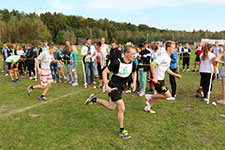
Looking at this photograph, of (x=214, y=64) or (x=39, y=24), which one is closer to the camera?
(x=214, y=64)

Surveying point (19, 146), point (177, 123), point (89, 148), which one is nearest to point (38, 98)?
point (19, 146)

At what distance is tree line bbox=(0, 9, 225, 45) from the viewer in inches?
2132

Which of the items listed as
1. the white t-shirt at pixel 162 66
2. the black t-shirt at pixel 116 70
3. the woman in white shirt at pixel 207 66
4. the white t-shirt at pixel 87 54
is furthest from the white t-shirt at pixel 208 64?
the white t-shirt at pixel 87 54

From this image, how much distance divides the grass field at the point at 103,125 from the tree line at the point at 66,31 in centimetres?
3697

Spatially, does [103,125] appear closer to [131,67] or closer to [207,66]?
[131,67]

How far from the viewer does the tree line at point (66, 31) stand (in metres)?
54.1

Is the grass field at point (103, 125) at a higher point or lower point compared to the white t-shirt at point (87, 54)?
lower

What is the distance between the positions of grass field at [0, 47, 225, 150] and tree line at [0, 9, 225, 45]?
3697 cm

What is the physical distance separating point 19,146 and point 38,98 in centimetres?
362

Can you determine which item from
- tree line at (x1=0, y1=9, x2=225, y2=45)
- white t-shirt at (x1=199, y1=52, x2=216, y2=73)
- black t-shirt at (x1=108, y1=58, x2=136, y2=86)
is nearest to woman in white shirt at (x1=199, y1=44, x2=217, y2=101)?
white t-shirt at (x1=199, y1=52, x2=216, y2=73)

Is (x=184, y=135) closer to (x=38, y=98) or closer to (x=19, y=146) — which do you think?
(x=19, y=146)

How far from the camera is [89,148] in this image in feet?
12.0

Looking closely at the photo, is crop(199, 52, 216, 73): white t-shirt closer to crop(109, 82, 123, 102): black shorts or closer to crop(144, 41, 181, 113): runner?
crop(144, 41, 181, 113): runner

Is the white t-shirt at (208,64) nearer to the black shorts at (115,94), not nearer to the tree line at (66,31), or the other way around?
the black shorts at (115,94)
